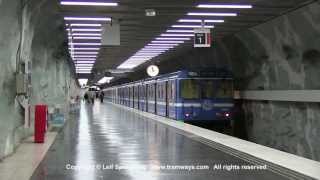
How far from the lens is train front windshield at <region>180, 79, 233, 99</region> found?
87.1ft

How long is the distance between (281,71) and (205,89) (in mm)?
4244

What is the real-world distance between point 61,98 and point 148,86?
8058 mm

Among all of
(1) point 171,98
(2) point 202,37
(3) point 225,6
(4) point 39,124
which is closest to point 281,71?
(2) point 202,37

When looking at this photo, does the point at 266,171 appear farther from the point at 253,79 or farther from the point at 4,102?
the point at 253,79

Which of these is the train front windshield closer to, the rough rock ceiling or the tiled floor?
the rough rock ceiling

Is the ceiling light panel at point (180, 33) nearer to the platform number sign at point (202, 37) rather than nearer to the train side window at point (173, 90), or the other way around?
the platform number sign at point (202, 37)

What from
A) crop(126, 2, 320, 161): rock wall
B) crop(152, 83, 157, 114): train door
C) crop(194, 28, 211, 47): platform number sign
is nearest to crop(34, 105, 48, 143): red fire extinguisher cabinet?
crop(194, 28, 211, 47): platform number sign

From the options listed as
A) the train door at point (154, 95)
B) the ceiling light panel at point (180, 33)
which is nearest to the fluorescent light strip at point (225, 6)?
the ceiling light panel at point (180, 33)

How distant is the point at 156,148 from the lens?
49.5 feet

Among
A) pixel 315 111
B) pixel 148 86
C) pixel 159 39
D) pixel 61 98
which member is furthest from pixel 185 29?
pixel 148 86

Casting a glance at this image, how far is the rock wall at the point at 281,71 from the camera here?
20.2 meters

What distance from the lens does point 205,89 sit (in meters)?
26.6

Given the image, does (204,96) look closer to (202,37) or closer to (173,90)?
(173,90)

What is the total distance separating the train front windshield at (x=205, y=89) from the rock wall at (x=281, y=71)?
5.73 feet
